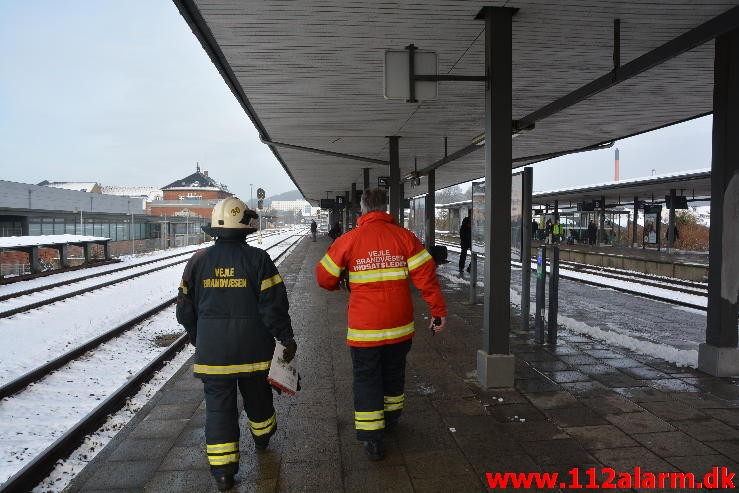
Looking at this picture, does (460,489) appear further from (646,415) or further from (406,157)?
(406,157)

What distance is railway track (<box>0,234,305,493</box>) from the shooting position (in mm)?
3473

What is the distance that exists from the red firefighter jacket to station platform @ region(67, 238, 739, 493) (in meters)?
0.88

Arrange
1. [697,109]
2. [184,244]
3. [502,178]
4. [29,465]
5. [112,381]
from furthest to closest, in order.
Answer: [184,244] → [697,109] → [112,381] → [502,178] → [29,465]

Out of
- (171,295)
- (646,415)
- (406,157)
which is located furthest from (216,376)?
(406,157)

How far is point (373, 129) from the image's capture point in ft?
35.7

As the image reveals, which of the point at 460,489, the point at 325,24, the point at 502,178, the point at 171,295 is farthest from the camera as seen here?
the point at 171,295

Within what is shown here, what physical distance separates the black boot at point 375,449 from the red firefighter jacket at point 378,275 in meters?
0.67

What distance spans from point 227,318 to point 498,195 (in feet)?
9.42

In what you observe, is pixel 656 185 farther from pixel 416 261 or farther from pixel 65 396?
pixel 65 396

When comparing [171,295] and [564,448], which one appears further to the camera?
[171,295]

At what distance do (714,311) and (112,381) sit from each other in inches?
265

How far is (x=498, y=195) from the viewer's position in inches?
190

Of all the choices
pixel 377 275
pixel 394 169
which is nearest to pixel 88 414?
pixel 377 275

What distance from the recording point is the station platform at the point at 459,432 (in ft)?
10.7
